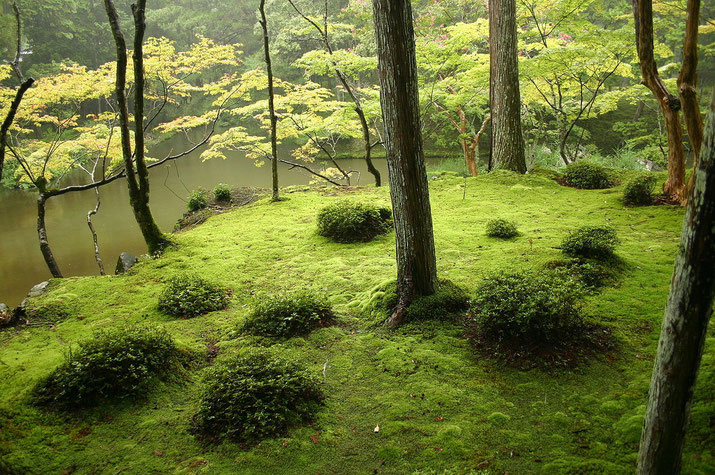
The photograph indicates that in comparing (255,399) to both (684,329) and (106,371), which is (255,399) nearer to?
(106,371)

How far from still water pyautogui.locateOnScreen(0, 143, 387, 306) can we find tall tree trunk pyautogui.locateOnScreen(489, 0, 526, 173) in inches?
285

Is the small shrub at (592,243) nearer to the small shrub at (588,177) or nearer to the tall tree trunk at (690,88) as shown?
the tall tree trunk at (690,88)

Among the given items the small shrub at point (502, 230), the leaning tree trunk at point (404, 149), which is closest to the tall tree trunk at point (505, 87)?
the small shrub at point (502, 230)

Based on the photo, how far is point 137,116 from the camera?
559 centimetres

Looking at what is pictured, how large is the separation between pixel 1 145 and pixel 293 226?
4042 mm

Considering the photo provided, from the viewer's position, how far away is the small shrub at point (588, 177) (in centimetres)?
778

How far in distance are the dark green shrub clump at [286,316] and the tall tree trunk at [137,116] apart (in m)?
3.03

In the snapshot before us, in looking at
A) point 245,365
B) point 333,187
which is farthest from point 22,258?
point 245,365

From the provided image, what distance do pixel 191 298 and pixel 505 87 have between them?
695 cm

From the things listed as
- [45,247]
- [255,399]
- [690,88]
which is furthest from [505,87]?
[45,247]

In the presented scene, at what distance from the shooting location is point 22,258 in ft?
35.6

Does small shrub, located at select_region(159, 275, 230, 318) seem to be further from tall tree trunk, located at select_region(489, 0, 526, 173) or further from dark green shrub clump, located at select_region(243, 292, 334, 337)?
tall tree trunk, located at select_region(489, 0, 526, 173)

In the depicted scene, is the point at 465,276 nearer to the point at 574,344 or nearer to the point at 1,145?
the point at 574,344

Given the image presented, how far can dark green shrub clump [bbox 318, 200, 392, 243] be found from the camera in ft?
20.4
